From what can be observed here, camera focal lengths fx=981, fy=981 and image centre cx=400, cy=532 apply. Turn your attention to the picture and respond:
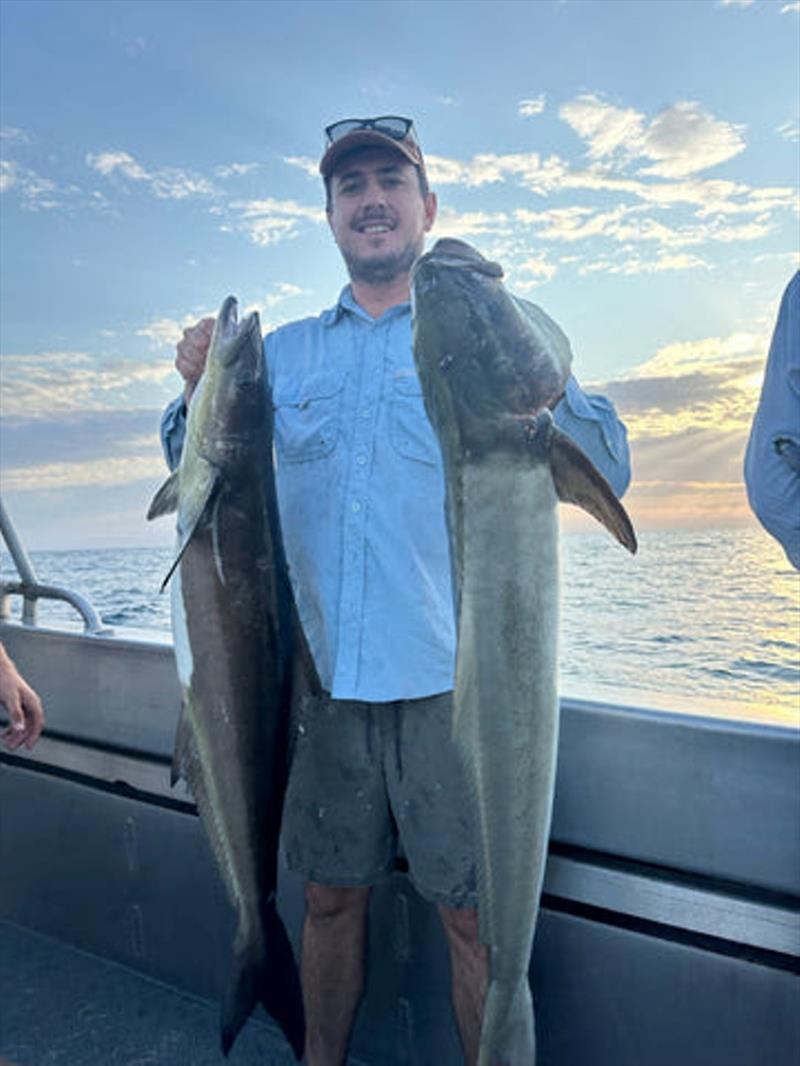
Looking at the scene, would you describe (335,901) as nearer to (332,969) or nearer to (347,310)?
(332,969)

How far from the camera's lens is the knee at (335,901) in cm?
263

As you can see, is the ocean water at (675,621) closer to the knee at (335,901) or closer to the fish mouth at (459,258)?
the knee at (335,901)

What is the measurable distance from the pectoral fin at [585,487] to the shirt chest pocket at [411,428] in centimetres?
77

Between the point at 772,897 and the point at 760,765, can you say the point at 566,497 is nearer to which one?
the point at 760,765

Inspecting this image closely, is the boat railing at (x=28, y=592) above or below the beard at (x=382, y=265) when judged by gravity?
below

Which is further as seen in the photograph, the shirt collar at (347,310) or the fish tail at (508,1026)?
the shirt collar at (347,310)

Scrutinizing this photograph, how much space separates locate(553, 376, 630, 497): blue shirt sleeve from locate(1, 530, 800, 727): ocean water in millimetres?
664

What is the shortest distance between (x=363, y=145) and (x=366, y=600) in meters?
1.28

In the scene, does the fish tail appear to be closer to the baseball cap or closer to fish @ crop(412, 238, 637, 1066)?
fish @ crop(412, 238, 637, 1066)

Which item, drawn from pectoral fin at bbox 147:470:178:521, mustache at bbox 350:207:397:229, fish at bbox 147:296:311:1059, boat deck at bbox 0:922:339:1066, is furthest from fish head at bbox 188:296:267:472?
boat deck at bbox 0:922:339:1066

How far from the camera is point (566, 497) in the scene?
1814mm

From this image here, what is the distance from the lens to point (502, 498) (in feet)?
5.79

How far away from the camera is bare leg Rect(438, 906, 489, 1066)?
2.46 metres

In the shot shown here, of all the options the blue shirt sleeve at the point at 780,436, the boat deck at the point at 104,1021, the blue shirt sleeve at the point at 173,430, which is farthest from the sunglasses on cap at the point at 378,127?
the boat deck at the point at 104,1021
